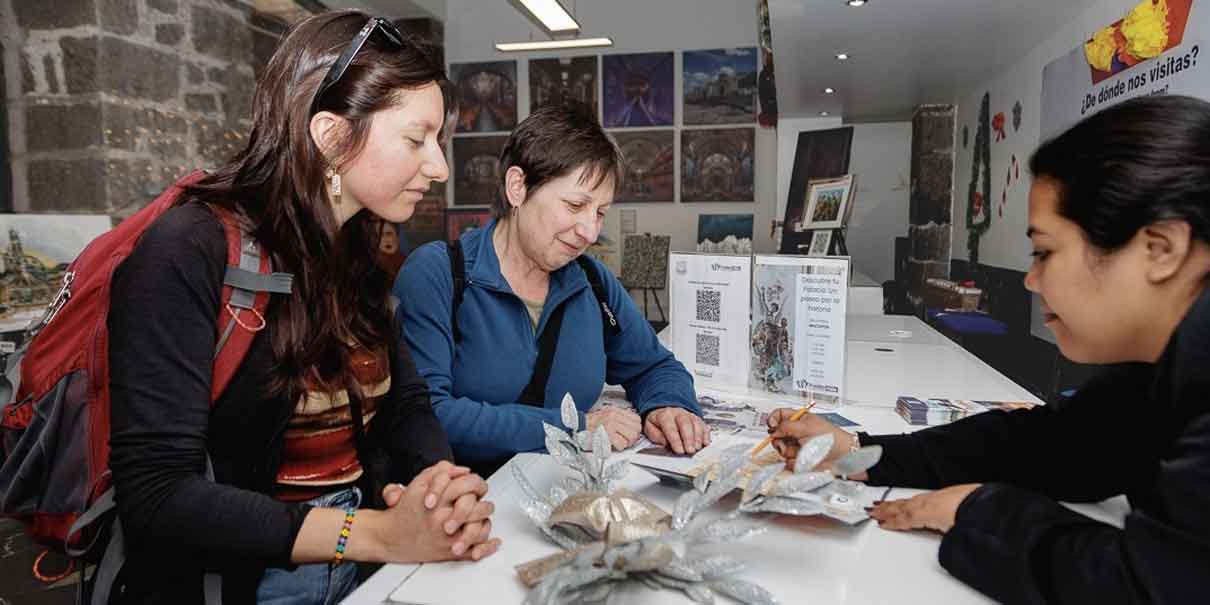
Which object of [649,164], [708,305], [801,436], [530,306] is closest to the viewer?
[801,436]

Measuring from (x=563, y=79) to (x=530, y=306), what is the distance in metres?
5.96

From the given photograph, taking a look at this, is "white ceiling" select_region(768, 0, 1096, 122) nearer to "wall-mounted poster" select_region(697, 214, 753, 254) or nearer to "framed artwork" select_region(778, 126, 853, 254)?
"framed artwork" select_region(778, 126, 853, 254)

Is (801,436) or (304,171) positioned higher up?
(304,171)

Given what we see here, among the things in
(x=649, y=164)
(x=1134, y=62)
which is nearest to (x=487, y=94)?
(x=649, y=164)

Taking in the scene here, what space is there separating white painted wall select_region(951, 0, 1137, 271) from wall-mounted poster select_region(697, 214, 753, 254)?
6.39 ft

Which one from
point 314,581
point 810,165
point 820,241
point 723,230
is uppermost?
point 810,165

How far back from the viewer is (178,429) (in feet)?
3.05

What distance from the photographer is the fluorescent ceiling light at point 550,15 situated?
4.10 meters

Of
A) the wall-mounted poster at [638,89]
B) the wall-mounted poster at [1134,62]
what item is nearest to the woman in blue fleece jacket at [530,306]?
the wall-mounted poster at [1134,62]

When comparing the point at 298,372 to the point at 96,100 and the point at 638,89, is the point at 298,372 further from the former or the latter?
the point at 638,89

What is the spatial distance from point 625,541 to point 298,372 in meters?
0.58

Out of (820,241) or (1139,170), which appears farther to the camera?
(820,241)

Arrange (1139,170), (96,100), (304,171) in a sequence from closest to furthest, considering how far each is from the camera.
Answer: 1. (1139,170)
2. (304,171)
3. (96,100)

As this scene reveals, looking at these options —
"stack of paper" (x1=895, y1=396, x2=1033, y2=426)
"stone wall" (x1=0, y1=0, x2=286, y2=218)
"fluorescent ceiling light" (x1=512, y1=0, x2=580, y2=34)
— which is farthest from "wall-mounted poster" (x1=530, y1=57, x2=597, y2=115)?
A: "stack of paper" (x1=895, y1=396, x2=1033, y2=426)
